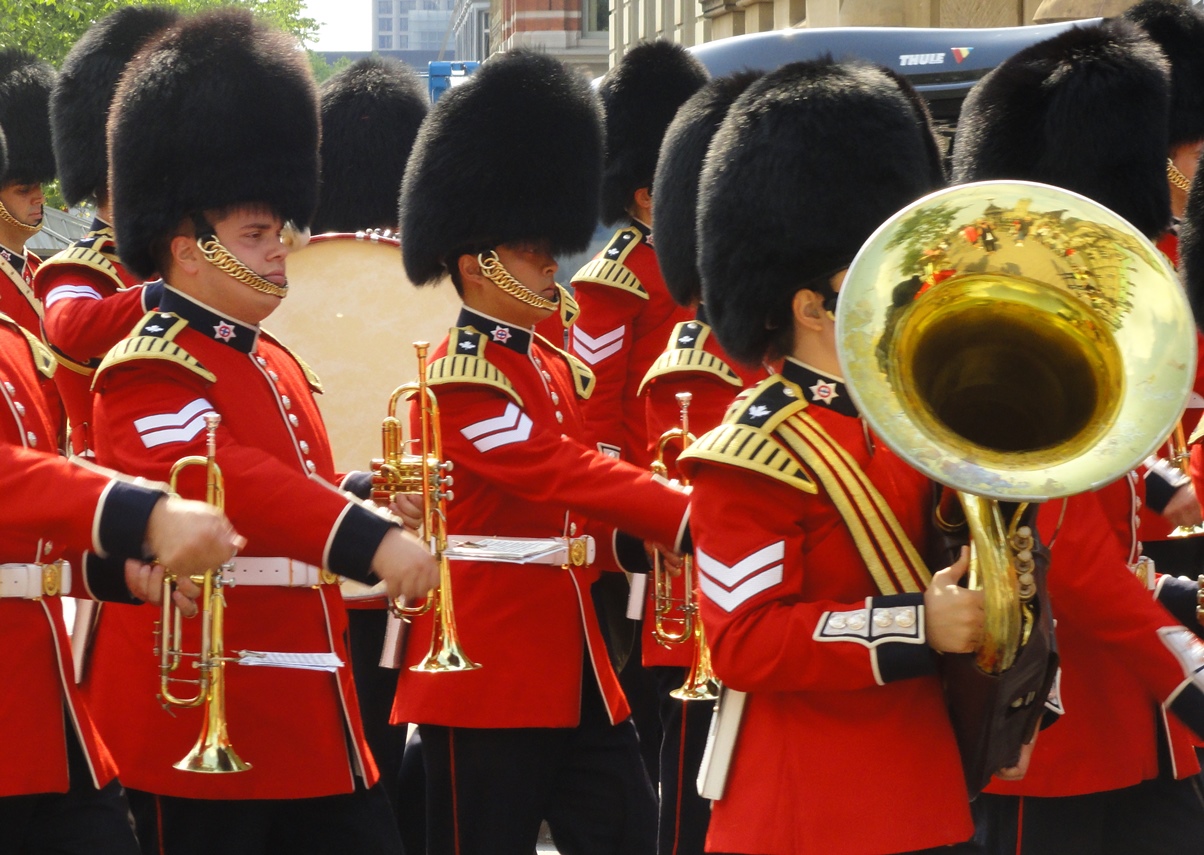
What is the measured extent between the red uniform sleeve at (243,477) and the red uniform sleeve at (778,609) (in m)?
0.73

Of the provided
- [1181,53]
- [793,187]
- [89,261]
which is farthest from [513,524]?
[1181,53]

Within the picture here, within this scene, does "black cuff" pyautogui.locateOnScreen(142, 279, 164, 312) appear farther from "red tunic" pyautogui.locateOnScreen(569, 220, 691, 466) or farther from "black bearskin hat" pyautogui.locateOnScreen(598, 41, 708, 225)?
"black bearskin hat" pyautogui.locateOnScreen(598, 41, 708, 225)

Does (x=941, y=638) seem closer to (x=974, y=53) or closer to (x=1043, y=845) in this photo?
(x=1043, y=845)

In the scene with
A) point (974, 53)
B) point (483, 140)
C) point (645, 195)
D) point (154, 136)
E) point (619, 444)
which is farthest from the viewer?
point (974, 53)

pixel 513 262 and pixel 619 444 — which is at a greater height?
pixel 513 262

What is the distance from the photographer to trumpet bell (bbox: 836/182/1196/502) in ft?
Answer: 7.80

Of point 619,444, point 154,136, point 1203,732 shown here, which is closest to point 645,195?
point 619,444

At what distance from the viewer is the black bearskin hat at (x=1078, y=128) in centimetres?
426

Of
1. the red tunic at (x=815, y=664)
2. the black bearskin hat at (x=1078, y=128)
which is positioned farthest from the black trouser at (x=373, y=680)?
the red tunic at (x=815, y=664)

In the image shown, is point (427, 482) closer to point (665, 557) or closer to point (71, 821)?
point (665, 557)

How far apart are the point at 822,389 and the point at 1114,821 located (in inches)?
46.4

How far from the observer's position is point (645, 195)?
6059 mm

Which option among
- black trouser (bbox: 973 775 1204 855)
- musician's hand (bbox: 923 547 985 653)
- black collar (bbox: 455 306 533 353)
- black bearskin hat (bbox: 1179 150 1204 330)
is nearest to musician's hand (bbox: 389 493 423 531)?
black collar (bbox: 455 306 533 353)

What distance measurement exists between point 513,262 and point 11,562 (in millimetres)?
1551
